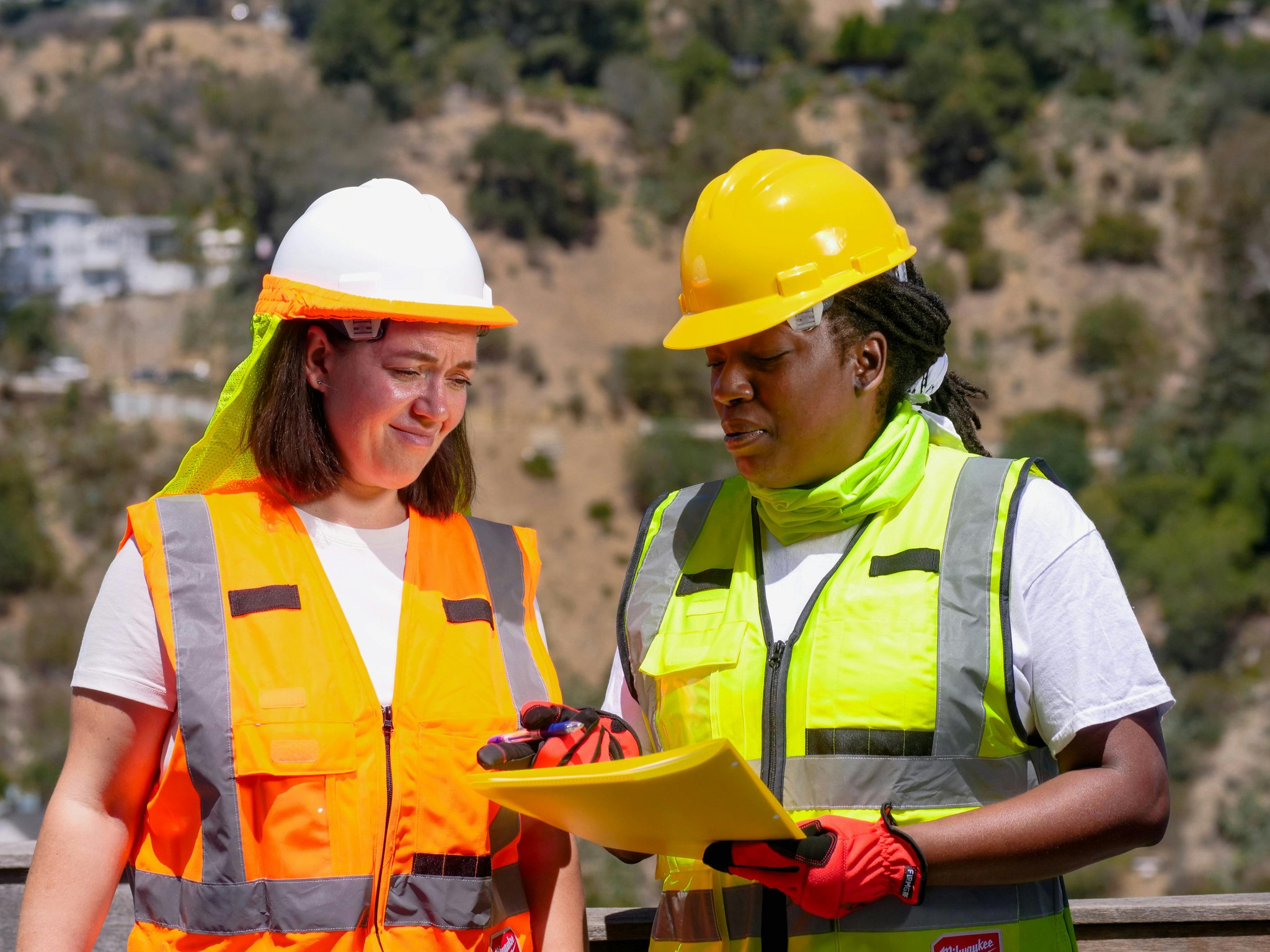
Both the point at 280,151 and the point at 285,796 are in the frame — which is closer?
the point at 285,796

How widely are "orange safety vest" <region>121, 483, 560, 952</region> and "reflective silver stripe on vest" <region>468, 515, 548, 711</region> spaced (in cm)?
5

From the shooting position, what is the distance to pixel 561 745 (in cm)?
218

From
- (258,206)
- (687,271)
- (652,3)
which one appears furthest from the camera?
(652,3)

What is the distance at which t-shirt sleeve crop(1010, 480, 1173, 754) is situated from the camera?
1.99m

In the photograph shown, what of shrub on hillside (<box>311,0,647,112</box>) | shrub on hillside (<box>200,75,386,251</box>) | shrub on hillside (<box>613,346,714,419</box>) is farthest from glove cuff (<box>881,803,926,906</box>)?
shrub on hillside (<box>311,0,647,112</box>)

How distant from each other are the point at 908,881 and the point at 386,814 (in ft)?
2.62

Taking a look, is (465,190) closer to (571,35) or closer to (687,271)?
(571,35)

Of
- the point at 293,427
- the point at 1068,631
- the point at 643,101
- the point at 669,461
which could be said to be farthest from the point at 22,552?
the point at 1068,631

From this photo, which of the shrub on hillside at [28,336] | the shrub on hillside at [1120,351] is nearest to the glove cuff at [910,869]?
the shrub on hillside at [1120,351]

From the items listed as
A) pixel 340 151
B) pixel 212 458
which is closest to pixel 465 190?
pixel 340 151

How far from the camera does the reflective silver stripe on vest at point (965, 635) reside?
2.06 meters

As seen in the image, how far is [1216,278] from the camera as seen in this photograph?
47.1 meters

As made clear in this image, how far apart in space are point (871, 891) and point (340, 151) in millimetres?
53230

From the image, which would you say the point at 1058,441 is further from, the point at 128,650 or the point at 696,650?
the point at 128,650
